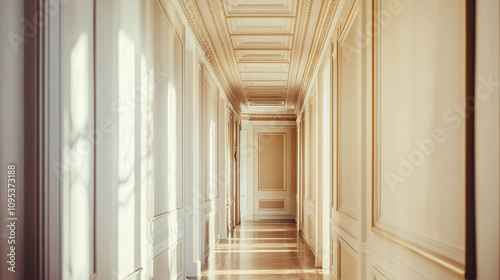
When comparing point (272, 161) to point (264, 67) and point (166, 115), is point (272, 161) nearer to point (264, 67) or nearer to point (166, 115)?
point (264, 67)

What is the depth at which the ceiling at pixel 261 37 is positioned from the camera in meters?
4.96

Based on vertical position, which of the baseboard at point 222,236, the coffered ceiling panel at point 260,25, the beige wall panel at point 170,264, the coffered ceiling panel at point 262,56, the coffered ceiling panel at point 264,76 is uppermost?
the coffered ceiling panel at point 260,25

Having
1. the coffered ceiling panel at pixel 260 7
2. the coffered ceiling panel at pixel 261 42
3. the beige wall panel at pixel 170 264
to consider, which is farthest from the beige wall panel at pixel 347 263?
the coffered ceiling panel at pixel 261 42

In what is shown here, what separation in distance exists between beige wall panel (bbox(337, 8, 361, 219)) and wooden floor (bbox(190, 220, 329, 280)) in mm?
2043

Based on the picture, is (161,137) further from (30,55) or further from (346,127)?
(30,55)

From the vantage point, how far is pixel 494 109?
1.35 meters

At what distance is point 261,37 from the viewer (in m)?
6.22

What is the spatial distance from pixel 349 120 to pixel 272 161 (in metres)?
10.1

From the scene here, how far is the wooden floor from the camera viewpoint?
6.08 m

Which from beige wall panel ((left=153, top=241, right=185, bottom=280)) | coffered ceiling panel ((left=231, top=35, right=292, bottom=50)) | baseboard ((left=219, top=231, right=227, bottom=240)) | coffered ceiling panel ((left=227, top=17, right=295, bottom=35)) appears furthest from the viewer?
baseboard ((left=219, top=231, right=227, bottom=240))

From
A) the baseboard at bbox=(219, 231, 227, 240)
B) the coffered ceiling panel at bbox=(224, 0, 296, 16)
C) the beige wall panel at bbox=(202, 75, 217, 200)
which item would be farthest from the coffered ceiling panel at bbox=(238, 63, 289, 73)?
the baseboard at bbox=(219, 231, 227, 240)

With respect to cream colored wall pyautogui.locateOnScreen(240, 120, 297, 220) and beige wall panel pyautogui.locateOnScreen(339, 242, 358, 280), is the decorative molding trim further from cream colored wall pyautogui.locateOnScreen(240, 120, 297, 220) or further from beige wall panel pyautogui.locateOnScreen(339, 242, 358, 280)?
beige wall panel pyautogui.locateOnScreen(339, 242, 358, 280)

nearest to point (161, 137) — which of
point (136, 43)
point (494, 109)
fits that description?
Result: point (136, 43)

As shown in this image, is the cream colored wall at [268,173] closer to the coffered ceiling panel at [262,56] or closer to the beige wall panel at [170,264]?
the coffered ceiling panel at [262,56]
